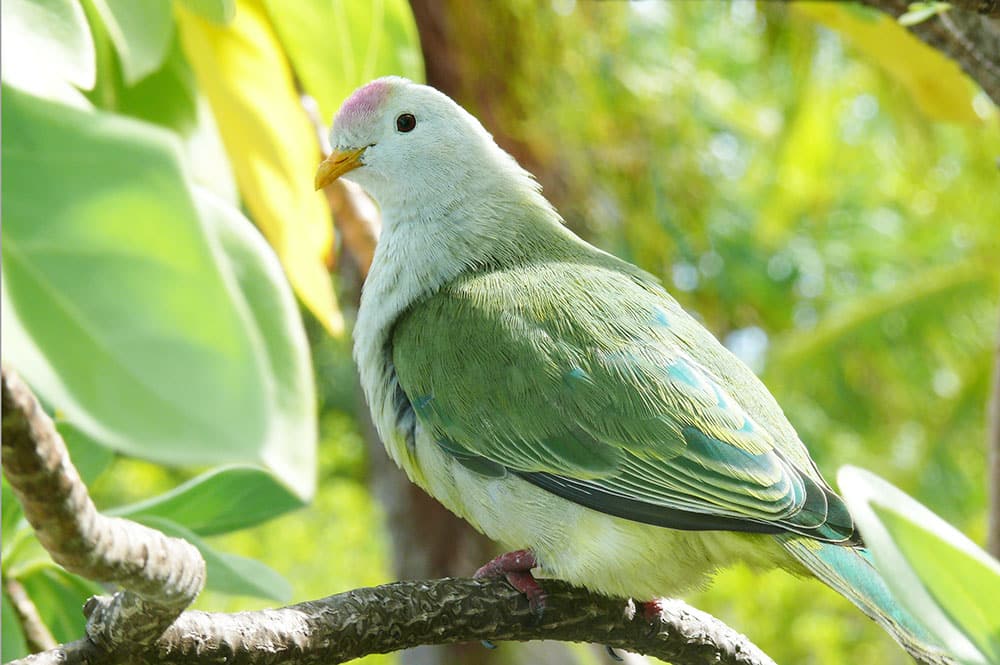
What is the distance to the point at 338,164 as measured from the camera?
5.48 feet

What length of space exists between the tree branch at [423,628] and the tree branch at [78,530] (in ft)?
0.40

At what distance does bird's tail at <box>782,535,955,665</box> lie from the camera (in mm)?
1161

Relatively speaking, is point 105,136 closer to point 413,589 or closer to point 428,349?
point 413,589

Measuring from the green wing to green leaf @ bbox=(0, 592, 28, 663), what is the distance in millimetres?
552

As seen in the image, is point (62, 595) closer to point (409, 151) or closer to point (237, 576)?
point (237, 576)

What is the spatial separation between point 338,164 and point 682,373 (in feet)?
2.15

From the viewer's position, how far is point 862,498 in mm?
518

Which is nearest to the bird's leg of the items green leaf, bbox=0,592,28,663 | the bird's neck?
the bird's neck

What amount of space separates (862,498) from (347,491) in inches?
262

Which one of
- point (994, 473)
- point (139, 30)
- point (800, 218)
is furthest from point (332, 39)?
point (800, 218)

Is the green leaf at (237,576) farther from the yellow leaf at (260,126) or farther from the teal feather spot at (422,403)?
the teal feather spot at (422,403)

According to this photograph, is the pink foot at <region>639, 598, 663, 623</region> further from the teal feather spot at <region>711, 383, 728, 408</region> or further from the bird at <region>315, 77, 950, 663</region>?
the teal feather spot at <region>711, 383, 728, 408</region>

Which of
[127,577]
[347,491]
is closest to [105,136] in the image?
[127,577]

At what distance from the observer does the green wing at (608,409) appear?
126 cm
